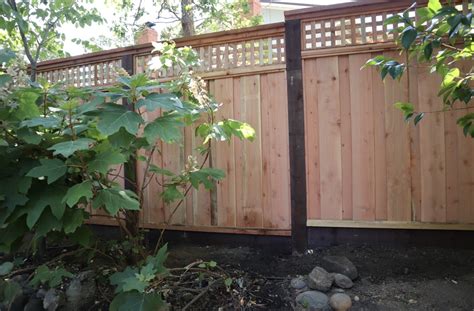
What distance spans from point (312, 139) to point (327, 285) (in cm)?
122

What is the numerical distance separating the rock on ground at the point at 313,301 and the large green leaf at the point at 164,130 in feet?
4.57

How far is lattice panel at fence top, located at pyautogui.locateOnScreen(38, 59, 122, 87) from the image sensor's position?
13.3 feet

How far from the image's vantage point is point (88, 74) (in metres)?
4.20

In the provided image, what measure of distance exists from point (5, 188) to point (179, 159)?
1965mm

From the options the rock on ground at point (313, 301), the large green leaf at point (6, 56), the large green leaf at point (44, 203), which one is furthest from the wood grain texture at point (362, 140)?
the large green leaf at point (6, 56)

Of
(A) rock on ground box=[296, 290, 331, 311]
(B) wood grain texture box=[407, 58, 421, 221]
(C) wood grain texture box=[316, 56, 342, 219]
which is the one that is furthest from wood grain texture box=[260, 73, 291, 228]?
(B) wood grain texture box=[407, 58, 421, 221]

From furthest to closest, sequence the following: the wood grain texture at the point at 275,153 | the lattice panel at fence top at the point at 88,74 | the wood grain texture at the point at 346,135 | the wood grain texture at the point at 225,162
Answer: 1. the lattice panel at fence top at the point at 88,74
2. the wood grain texture at the point at 225,162
3. the wood grain texture at the point at 275,153
4. the wood grain texture at the point at 346,135

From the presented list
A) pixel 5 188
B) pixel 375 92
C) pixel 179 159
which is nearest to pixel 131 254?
pixel 5 188

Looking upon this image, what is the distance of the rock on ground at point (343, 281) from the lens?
2566 mm

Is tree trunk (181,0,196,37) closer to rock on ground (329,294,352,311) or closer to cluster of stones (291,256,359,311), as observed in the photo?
cluster of stones (291,256,359,311)

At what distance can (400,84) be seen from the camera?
3002 mm

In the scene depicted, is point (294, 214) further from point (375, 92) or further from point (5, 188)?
point (5, 188)

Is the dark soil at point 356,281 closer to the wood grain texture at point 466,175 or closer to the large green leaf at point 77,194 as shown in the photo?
the wood grain texture at point 466,175

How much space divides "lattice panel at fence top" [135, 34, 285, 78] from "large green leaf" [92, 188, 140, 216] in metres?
1.94
